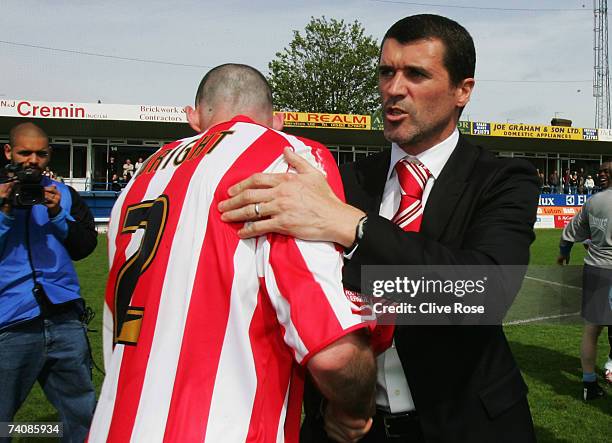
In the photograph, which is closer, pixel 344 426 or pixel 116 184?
pixel 344 426

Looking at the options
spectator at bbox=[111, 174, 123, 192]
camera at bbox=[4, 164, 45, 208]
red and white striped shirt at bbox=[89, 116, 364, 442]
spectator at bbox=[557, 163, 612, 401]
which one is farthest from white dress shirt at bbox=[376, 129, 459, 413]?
spectator at bbox=[111, 174, 123, 192]

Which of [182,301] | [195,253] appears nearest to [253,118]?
[195,253]

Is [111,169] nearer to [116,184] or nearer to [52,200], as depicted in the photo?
[116,184]

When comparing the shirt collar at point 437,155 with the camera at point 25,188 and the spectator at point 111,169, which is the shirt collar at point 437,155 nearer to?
the camera at point 25,188

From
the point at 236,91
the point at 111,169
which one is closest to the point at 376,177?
the point at 236,91

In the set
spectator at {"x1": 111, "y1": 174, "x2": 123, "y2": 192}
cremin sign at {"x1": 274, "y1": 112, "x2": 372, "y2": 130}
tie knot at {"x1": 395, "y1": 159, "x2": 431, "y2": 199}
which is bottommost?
tie knot at {"x1": 395, "y1": 159, "x2": 431, "y2": 199}

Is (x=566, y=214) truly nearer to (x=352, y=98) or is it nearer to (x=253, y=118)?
(x=352, y=98)

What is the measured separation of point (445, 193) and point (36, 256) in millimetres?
2673

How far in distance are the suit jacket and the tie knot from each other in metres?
0.08

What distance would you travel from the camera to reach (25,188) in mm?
3354

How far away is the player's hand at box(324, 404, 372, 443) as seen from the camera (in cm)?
171

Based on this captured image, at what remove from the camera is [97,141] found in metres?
29.3

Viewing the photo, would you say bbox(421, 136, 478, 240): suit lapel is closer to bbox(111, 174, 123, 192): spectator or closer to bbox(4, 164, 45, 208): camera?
bbox(4, 164, 45, 208): camera

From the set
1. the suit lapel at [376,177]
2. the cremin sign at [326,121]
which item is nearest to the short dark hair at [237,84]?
the suit lapel at [376,177]
